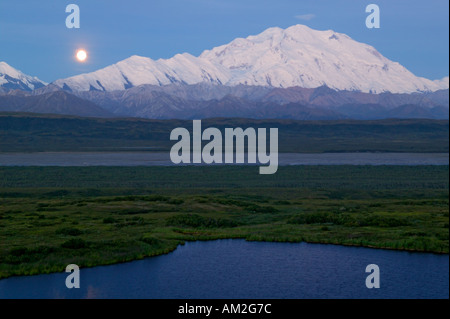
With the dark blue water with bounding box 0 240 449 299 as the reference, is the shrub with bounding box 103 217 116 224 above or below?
above

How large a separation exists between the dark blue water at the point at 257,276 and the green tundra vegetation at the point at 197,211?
237 centimetres

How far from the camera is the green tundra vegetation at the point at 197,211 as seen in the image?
1999 inches

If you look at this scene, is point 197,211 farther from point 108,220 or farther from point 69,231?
point 69,231

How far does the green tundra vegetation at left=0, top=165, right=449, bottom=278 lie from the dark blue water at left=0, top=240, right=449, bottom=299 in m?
2.37

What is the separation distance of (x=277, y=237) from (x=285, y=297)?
1689 cm

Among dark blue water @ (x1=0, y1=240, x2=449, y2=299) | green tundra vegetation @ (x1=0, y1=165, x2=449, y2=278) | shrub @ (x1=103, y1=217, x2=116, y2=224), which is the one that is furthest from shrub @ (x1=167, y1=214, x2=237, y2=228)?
dark blue water @ (x1=0, y1=240, x2=449, y2=299)

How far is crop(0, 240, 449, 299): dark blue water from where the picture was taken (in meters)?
40.1

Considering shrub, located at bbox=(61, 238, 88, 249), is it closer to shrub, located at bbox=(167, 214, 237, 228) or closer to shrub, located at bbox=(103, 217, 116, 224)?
shrub, located at bbox=(103, 217, 116, 224)

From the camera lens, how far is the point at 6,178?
12612 centimetres

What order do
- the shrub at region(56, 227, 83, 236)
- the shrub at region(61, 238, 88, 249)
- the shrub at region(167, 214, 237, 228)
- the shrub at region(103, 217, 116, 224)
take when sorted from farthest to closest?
1. the shrub at region(103, 217, 116, 224)
2. the shrub at region(167, 214, 237, 228)
3. the shrub at region(56, 227, 83, 236)
4. the shrub at region(61, 238, 88, 249)

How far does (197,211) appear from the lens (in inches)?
3014

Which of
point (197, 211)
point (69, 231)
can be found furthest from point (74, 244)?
point (197, 211)
